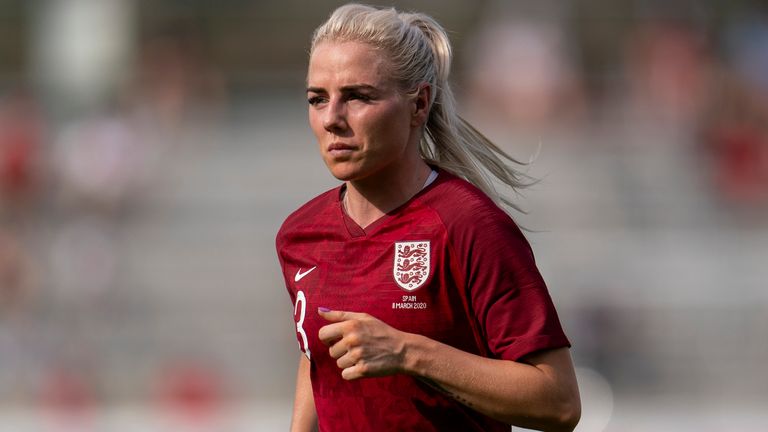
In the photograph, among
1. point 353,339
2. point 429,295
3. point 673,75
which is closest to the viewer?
point 353,339

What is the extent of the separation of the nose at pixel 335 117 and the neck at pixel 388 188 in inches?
8.4

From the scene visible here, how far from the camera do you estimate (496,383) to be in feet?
10.3

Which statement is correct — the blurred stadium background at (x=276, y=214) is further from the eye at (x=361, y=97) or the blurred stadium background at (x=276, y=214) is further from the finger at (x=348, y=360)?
the finger at (x=348, y=360)

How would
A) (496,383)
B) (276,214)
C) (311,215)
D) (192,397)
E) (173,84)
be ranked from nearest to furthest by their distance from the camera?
(496,383)
(311,215)
(192,397)
(276,214)
(173,84)

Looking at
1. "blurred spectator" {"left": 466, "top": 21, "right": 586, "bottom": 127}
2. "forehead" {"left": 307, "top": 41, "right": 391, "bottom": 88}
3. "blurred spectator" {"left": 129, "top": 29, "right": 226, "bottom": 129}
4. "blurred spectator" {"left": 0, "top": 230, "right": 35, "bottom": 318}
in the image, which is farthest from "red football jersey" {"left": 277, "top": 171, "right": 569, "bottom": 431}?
"blurred spectator" {"left": 129, "top": 29, "right": 226, "bottom": 129}

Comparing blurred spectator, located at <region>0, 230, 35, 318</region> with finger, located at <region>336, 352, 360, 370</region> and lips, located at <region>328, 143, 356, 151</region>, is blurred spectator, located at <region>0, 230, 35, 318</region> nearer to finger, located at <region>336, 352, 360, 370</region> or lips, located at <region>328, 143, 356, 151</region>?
lips, located at <region>328, 143, 356, 151</region>

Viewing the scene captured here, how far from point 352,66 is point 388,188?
34 cm

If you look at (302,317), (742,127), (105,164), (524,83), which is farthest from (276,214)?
(302,317)

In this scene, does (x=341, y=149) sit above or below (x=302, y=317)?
above

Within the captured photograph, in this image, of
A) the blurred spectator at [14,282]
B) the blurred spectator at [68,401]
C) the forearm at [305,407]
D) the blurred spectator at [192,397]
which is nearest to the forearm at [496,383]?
the forearm at [305,407]

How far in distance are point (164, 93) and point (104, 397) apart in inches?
146

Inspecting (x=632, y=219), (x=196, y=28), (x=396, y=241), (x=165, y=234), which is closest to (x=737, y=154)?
(x=632, y=219)

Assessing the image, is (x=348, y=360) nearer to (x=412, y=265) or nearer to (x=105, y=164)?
(x=412, y=265)

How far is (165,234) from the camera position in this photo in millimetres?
12461
